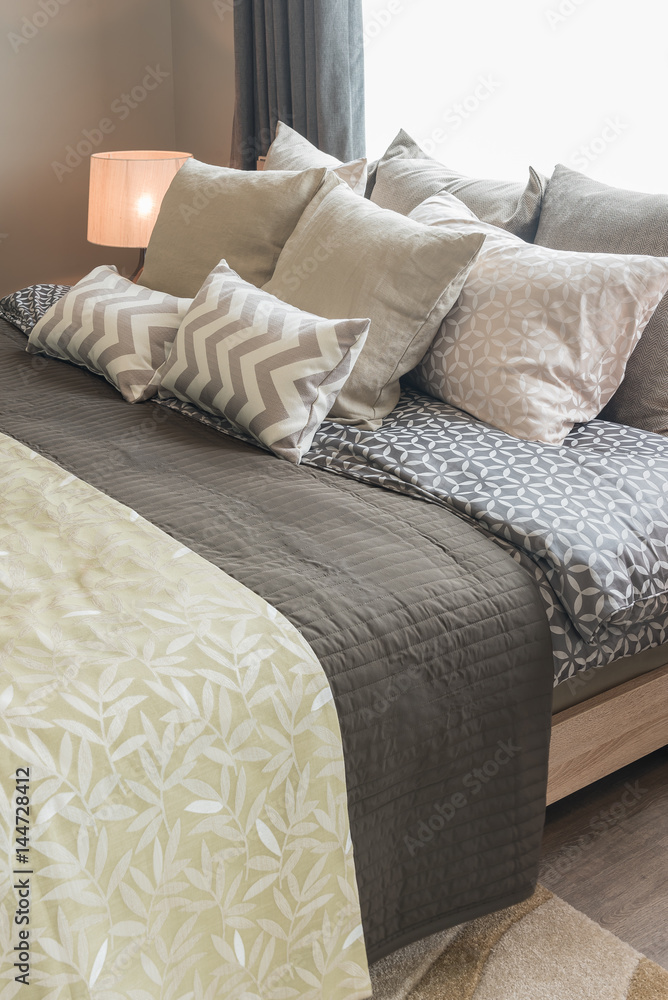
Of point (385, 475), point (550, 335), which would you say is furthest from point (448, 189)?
point (385, 475)

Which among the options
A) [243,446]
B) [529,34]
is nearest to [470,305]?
[243,446]

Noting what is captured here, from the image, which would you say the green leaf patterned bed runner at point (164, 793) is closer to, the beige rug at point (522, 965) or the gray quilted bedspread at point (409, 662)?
the gray quilted bedspread at point (409, 662)

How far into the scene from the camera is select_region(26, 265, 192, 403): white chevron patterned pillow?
179 centimetres

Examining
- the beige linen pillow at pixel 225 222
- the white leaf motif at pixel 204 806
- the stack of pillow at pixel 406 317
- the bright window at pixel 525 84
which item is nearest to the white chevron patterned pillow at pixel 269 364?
the stack of pillow at pixel 406 317

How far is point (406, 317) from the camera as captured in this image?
1653 mm

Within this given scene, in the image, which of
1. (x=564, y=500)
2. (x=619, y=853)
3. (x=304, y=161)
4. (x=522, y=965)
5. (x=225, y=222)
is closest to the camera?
(x=522, y=965)

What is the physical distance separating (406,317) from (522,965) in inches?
42.2

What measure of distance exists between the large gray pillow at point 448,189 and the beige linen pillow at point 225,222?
0.73 ft

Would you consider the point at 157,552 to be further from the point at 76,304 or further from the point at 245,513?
the point at 76,304

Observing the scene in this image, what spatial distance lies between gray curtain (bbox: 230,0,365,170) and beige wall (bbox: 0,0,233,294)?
0.41 meters

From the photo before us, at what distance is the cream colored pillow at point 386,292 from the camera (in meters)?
1.62

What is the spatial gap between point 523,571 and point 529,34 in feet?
5.53

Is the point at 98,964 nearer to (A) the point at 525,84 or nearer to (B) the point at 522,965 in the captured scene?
(B) the point at 522,965

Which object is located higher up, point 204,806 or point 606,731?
point 204,806
